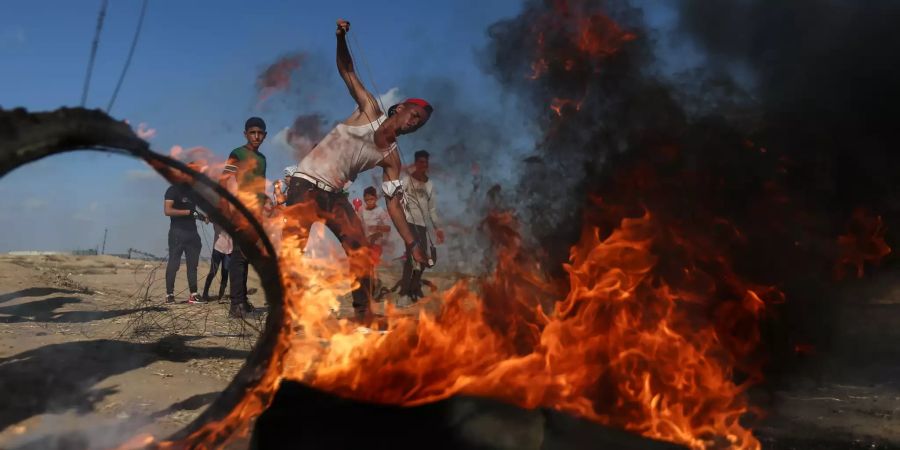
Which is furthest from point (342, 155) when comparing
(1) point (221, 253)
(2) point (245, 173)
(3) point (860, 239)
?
(3) point (860, 239)

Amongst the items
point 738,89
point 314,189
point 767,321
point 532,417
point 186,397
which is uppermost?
point 738,89

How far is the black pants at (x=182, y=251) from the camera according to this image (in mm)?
10711

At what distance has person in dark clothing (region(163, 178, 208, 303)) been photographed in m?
10.4

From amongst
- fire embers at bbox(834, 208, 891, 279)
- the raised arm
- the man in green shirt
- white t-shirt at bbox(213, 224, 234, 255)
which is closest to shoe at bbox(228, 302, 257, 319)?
the man in green shirt

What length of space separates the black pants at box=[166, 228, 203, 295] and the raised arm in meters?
5.24

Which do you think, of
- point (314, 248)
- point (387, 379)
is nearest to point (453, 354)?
point (387, 379)

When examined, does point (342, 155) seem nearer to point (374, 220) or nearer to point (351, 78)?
point (351, 78)

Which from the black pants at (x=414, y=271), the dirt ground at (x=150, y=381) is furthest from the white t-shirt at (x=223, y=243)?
the black pants at (x=414, y=271)

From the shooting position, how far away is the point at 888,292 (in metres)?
8.21

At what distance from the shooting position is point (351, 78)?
23.7ft

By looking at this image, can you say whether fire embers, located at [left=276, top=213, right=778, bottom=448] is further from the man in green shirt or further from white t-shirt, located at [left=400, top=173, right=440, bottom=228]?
white t-shirt, located at [left=400, top=173, right=440, bottom=228]

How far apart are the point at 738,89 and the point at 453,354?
504 centimetres

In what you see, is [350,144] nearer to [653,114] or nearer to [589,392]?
[653,114]

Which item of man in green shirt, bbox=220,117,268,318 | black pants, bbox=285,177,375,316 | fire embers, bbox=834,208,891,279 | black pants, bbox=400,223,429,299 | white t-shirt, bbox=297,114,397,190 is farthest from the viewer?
black pants, bbox=400,223,429,299
